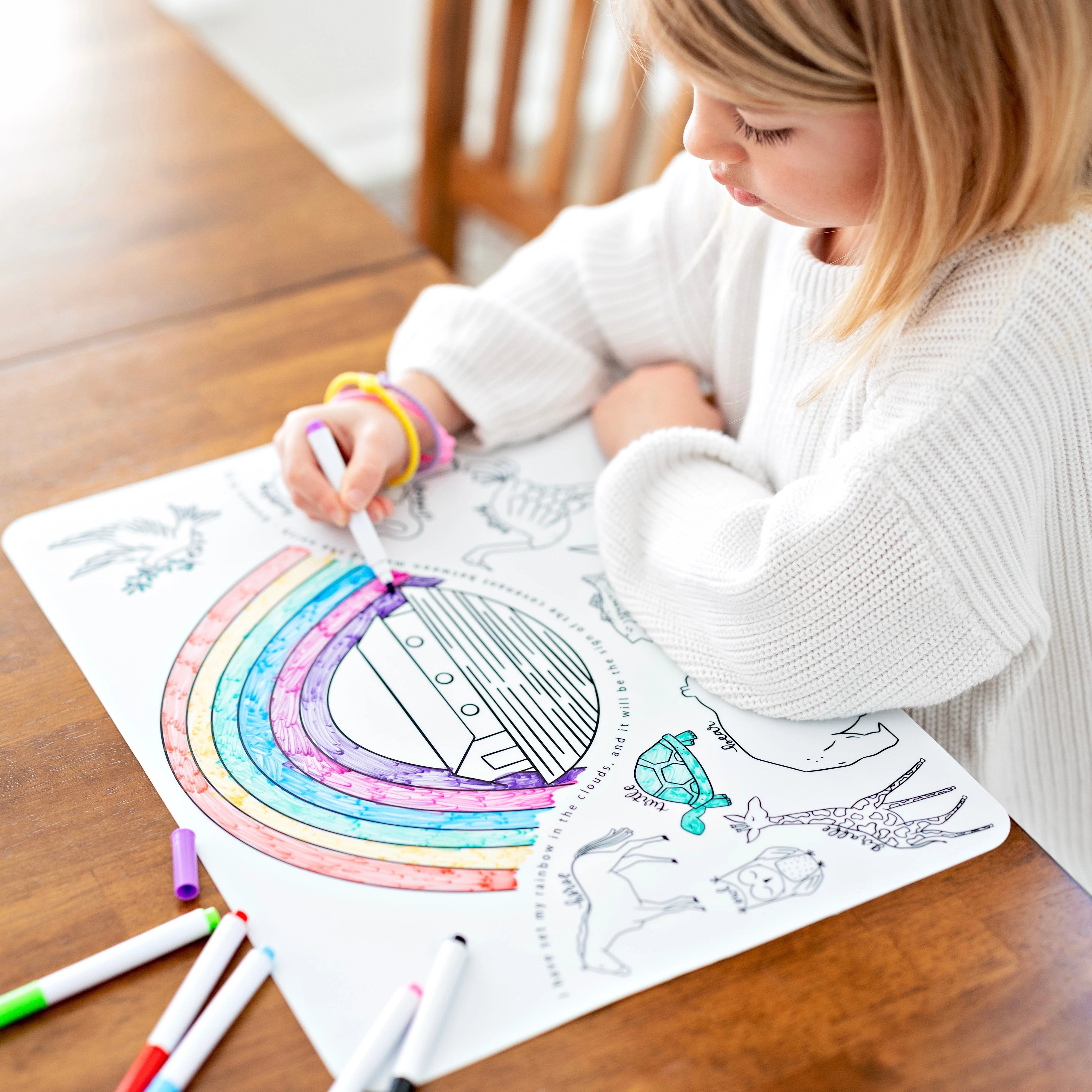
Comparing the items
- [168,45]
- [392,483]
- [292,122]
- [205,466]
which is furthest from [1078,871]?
[292,122]

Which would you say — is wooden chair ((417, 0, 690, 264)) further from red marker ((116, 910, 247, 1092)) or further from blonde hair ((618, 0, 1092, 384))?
red marker ((116, 910, 247, 1092))

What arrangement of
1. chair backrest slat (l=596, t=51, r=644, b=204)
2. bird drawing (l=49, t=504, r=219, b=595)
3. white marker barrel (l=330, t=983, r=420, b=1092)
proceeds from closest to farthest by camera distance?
1. white marker barrel (l=330, t=983, r=420, b=1092)
2. bird drawing (l=49, t=504, r=219, b=595)
3. chair backrest slat (l=596, t=51, r=644, b=204)

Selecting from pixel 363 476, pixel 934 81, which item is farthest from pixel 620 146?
pixel 934 81

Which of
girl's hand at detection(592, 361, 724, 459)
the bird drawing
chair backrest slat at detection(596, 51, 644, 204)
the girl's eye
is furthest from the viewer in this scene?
chair backrest slat at detection(596, 51, 644, 204)

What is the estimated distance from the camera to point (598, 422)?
769mm

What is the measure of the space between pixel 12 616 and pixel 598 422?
381mm

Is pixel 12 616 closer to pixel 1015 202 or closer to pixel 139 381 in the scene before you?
pixel 139 381

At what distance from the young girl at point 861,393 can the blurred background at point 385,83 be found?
4.27ft

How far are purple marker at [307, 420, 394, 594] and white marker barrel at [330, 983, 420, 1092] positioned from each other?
0.26 metres

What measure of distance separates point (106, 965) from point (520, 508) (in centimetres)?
36

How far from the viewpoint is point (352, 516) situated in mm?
672

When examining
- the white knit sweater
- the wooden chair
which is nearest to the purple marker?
the white knit sweater

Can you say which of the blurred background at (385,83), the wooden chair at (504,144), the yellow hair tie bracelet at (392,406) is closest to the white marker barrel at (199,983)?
the yellow hair tie bracelet at (392,406)

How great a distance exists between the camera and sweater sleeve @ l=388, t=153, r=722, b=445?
759 millimetres
